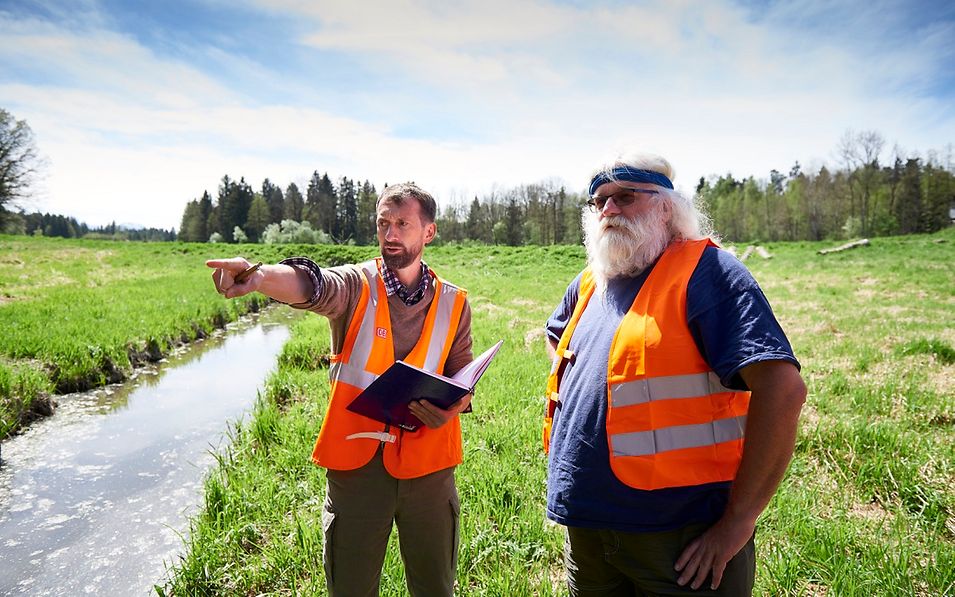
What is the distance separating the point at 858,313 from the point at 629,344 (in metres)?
13.4

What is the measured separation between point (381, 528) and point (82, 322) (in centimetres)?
1053

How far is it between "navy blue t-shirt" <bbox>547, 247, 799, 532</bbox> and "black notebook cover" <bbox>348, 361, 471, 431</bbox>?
19.1 inches

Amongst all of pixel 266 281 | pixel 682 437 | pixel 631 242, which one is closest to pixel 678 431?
pixel 682 437

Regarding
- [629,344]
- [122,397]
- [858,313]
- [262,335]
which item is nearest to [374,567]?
[629,344]

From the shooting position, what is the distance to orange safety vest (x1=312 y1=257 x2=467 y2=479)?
Answer: 87.1 inches

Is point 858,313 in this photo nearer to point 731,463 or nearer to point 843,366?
point 843,366

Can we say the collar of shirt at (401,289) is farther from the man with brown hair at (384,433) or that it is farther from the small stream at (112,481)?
the small stream at (112,481)

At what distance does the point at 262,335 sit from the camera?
13312 mm

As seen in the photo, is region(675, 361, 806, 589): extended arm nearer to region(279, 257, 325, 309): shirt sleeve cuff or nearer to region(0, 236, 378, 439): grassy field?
region(279, 257, 325, 309): shirt sleeve cuff

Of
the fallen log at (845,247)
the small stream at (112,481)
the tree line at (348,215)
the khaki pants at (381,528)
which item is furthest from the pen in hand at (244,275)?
the tree line at (348,215)

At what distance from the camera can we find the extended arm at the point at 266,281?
70.6 inches

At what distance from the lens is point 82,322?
962 centimetres

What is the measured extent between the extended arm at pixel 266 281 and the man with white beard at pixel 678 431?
1239 millimetres

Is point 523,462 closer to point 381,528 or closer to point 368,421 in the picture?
point 381,528
